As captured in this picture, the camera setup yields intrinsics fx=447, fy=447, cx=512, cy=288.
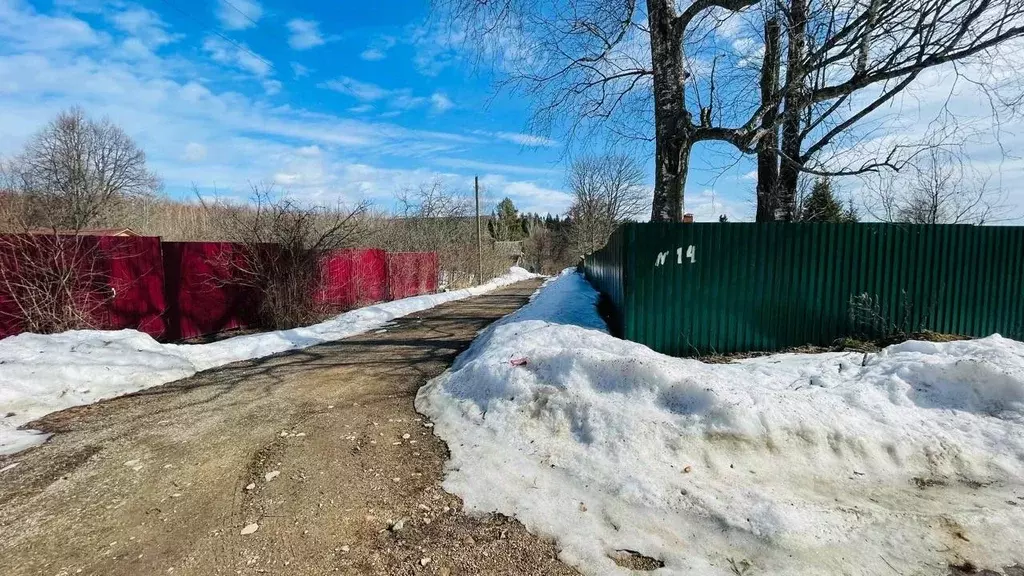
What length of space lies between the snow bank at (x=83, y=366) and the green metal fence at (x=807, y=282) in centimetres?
613

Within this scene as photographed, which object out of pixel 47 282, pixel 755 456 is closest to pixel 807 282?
→ pixel 755 456

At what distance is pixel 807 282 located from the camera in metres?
5.84

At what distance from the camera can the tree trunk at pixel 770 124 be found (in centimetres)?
611

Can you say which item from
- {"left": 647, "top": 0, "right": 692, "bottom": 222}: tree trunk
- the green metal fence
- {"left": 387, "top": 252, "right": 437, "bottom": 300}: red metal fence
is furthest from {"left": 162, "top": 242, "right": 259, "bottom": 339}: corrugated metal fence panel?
{"left": 647, "top": 0, "right": 692, "bottom": 222}: tree trunk

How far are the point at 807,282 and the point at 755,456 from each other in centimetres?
352

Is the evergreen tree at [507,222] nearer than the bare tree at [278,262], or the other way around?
the bare tree at [278,262]

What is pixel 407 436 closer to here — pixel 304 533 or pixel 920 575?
pixel 304 533

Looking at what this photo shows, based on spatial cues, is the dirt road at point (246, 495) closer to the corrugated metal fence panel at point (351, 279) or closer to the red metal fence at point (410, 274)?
the corrugated metal fence panel at point (351, 279)

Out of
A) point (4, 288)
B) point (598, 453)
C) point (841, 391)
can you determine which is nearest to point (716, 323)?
point (841, 391)

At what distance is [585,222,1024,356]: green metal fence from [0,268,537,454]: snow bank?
613 centimetres

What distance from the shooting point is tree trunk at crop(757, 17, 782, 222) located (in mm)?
6109

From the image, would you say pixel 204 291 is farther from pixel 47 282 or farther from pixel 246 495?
pixel 246 495

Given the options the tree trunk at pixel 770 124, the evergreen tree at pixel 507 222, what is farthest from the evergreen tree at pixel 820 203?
the evergreen tree at pixel 507 222

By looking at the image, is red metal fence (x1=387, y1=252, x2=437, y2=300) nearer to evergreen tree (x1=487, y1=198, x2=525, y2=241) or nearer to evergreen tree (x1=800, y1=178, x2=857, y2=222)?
evergreen tree (x1=800, y1=178, x2=857, y2=222)
